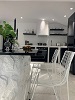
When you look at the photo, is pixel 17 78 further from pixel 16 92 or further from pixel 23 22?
pixel 23 22

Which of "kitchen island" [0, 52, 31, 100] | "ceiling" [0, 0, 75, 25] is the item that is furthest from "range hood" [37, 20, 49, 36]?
"kitchen island" [0, 52, 31, 100]

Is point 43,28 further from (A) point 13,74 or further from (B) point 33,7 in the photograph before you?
(A) point 13,74

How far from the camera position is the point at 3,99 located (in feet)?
4.77

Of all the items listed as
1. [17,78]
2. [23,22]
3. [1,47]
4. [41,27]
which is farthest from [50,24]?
[17,78]

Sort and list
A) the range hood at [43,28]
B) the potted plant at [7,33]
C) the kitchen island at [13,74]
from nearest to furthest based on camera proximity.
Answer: the kitchen island at [13,74] → the potted plant at [7,33] → the range hood at [43,28]

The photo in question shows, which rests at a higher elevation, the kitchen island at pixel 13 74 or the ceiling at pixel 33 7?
the ceiling at pixel 33 7

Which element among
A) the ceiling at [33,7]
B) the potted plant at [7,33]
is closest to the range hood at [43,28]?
the ceiling at [33,7]

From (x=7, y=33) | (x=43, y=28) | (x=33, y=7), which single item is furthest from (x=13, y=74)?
(x=43, y=28)

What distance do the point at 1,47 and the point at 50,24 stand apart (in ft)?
22.5

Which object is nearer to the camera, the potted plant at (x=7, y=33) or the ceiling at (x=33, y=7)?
the potted plant at (x=7, y=33)

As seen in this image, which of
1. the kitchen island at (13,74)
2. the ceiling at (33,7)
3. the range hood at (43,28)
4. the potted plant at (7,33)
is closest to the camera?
the kitchen island at (13,74)

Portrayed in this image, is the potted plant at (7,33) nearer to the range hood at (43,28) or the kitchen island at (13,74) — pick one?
the kitchen island at (13,74)

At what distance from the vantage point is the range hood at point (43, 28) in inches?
342

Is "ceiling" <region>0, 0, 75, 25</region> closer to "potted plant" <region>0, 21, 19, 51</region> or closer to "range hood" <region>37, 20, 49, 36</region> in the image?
"range hood" <region>37, 20, 49, 36</region>
